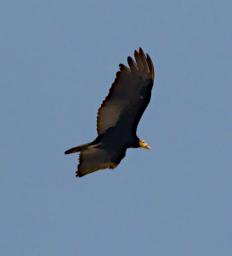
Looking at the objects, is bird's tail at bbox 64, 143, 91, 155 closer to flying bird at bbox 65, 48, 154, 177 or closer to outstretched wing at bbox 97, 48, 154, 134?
flying bird at bbox 65, 48, 154, 177

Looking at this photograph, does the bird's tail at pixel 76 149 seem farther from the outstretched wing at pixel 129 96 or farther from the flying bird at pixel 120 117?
the outstretched wing at pixel 129 96

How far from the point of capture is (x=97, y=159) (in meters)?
55.4

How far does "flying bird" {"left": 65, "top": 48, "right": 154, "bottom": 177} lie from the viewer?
51.9 m

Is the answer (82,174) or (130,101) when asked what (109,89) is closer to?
(130,101)

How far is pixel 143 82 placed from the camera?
52.4m

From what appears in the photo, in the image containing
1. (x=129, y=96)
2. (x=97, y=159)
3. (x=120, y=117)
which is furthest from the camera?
(x=97, y=159)

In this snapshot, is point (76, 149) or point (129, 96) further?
point (76, 149)

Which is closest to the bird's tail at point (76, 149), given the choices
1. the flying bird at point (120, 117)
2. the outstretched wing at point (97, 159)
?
the flying bird at point (120, 117)

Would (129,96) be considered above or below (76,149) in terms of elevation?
above

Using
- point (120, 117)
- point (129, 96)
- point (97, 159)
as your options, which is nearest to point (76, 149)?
point (97, 159)

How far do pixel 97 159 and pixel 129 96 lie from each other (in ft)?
11.9

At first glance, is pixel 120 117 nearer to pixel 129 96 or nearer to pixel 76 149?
pixel 129 96

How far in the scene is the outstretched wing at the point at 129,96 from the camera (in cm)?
5184

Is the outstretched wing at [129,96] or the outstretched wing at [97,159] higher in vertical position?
the outstretched wing at [129,96]
